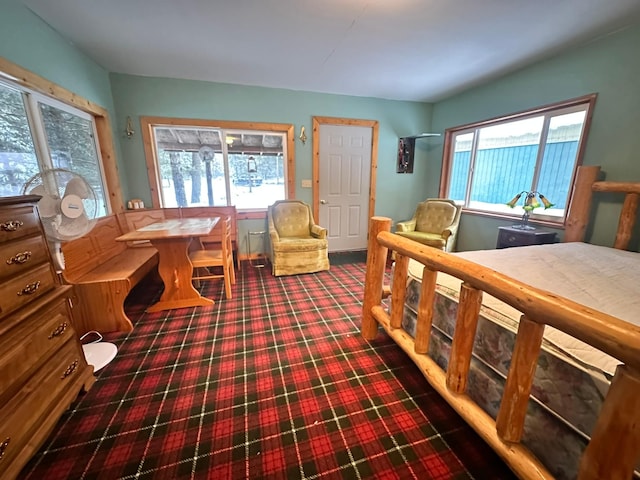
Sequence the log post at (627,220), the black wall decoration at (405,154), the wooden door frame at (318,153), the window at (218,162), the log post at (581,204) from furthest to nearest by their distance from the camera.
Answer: the black wall decoration at (405,154), the wooden door frame at (318,153), the window at (218,162), the log post at (581,204), the log post at (627,220)

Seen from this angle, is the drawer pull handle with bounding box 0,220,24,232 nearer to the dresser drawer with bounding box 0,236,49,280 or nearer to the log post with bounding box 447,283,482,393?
the dresser drawer with bounding box 0,236,49,280

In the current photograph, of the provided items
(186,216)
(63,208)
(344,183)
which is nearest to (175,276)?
(63,208)

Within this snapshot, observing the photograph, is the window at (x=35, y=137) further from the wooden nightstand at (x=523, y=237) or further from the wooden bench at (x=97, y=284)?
the wooden nightstand at (x=523, y=237)

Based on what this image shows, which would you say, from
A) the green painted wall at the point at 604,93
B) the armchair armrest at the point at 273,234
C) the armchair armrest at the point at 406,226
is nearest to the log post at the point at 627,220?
the green painted wall at the point at 604,93

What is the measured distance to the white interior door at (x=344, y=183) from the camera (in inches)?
162

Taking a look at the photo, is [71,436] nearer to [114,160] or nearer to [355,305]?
[355,305]

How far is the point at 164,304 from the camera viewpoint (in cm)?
244

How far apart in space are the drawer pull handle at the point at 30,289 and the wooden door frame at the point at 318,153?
10.8 feet

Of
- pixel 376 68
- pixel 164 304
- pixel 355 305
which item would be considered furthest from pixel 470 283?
pixel 376 68

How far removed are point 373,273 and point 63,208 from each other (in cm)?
201

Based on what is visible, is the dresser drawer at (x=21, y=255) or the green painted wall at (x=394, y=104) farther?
the green painted wall at (x=394, y=104)

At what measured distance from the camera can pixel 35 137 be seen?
81.9 inches

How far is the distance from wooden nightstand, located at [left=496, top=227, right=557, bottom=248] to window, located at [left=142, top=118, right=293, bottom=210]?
114 inches

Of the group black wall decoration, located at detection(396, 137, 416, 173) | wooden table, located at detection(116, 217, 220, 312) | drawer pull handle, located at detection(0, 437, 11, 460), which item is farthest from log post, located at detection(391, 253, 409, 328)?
black wall decoration, located at detection(396, 137, 416, 173)
